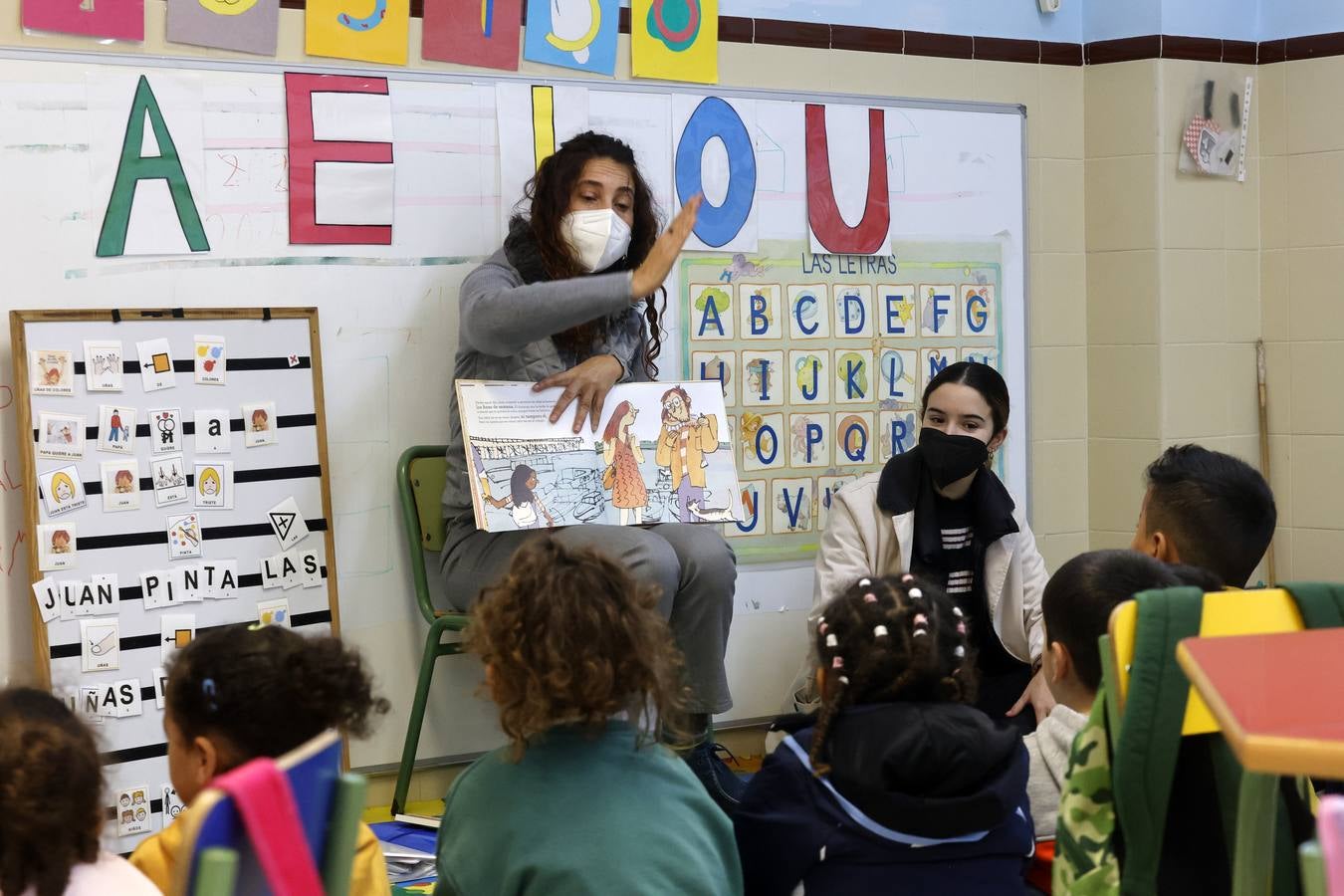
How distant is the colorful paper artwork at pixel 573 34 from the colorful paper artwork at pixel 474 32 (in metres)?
0.04

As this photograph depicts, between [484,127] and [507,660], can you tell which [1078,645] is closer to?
[507,660]

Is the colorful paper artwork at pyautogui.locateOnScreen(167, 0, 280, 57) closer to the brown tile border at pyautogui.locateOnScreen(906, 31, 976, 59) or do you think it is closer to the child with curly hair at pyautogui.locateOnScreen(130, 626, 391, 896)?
the brown tile border at pyautogui.locateOnScreen(906, 31, 976, 59)

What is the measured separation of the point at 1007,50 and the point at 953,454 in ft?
4.54

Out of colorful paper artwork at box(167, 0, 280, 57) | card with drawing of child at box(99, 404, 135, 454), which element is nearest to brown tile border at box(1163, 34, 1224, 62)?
colorful paper artwork at box(167, 0, 280, 57)

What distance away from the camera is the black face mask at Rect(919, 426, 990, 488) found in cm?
303

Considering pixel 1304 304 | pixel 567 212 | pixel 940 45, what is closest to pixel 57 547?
pixel 567 212

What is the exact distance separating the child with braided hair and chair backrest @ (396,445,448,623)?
4.81 feet

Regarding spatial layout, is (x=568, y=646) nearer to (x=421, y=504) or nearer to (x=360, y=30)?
(x=421, y=504)

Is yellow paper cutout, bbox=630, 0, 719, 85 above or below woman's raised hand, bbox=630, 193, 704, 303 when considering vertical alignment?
above

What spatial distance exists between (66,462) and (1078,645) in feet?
6.33

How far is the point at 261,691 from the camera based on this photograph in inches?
62.8

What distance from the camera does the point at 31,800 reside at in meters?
1.23

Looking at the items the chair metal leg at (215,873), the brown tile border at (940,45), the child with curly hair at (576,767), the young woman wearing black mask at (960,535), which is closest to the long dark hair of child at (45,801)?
the chair metal leg at (215,873)

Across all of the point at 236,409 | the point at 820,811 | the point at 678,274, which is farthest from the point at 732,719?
the point at 820,811
